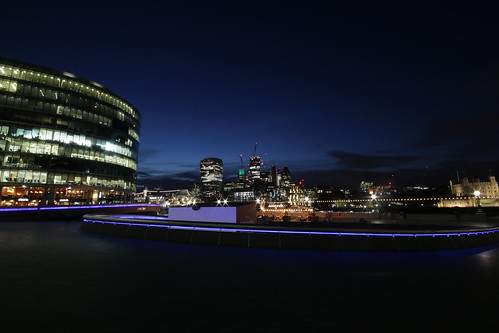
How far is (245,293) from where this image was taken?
6746 millimetres

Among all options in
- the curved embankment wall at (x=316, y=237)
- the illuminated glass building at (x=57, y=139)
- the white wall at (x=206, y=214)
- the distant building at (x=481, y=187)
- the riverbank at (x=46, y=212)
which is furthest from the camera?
the distant building at (x=481, y=187)

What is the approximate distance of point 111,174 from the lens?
7394 cm

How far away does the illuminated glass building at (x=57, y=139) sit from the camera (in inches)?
2328

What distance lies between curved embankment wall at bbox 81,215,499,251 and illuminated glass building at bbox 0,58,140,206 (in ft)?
201

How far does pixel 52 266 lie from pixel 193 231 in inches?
292

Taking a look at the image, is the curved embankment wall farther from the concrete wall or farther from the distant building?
the distant building

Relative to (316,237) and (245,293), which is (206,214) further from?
(245,293)

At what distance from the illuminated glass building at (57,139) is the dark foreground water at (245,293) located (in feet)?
205

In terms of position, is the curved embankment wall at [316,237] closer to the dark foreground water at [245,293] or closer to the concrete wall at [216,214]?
the dark foreground water at [245,293]

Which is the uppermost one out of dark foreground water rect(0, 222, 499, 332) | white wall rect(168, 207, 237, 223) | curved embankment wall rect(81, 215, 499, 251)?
white wall rect(168, 207, 237, 223)

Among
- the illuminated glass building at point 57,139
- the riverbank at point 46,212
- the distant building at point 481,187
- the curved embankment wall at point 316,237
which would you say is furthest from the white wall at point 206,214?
the distant building at point 481,187

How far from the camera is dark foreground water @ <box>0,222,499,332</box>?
5016 mm

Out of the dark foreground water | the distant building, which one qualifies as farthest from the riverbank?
the distant building

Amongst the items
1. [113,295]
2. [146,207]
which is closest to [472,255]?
[113,295]
